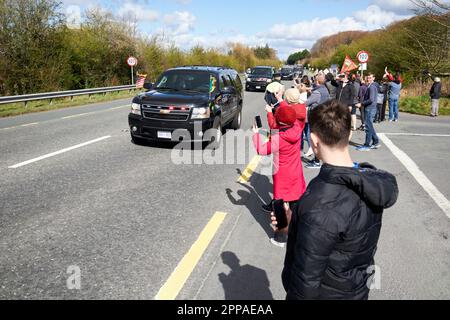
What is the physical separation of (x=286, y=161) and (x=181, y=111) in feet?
14.9

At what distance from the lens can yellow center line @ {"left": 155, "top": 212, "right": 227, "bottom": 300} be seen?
10.2 ft

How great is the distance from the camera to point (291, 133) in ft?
13.8

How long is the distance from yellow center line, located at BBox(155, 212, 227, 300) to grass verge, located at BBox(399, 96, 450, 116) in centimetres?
1609

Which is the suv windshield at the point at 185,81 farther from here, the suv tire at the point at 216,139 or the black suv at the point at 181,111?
the suv tire at the point at 216,139

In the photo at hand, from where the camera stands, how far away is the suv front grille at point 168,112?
8336mm

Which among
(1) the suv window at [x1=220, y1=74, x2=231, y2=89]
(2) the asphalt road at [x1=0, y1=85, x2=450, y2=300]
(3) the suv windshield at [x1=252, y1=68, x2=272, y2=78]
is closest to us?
(2) the asphalt road at [x1=0, y1=85, x2=450, y2=300]

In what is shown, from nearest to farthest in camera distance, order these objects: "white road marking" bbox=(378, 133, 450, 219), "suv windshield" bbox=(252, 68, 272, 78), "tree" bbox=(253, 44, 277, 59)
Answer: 1. "white road marking" bbox=(378, 133, 450, 219)
2. "suv windshield" bbox=(252, 68, 272, 78)
3. "tree" bbox=(253, 44, 277, 59)

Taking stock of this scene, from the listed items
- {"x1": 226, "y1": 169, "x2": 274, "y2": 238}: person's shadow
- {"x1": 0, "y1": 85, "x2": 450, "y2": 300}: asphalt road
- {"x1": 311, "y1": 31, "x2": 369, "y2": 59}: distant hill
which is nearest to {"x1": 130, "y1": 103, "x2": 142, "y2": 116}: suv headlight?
{"x1": 0, "y1": 85, "x2": 450, "y2": 300}: asphalt road

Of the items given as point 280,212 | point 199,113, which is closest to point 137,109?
point 199,113

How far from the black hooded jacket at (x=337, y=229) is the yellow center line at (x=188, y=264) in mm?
1552

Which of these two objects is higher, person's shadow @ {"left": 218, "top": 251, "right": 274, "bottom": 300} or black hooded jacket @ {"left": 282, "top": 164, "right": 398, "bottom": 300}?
black hooded jacket @ {"left": 282, "top": 164, "right": 398, "bottom": 300}

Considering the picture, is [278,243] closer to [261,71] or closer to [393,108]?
[393,108]

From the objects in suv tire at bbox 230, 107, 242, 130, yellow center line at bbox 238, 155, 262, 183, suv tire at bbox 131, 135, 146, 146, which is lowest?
yellow center line at bbox 238, 155, 262, 183

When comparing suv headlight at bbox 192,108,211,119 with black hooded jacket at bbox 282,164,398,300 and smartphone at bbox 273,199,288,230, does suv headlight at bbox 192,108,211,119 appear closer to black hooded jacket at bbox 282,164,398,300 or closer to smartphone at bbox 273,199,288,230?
smartphone at bbox 273,199,288,230
